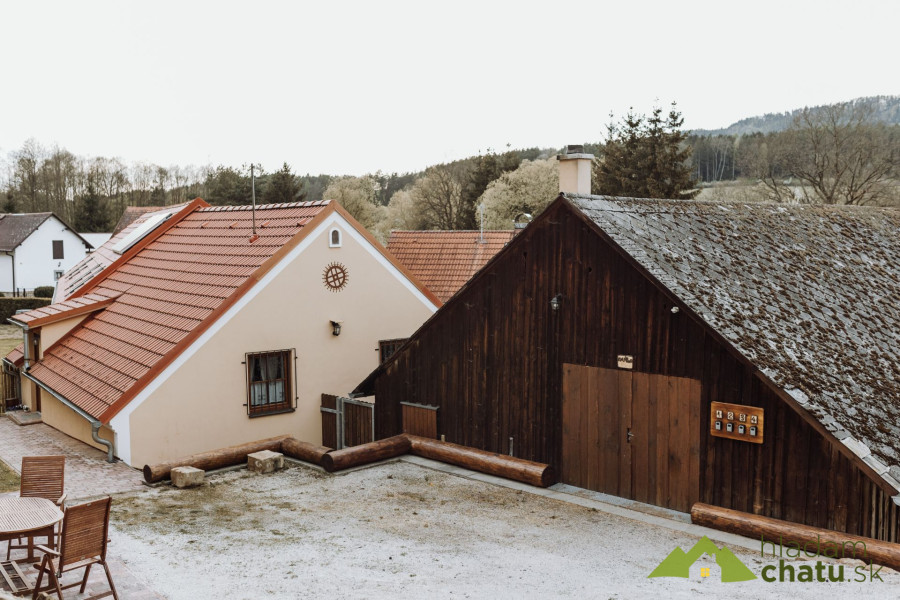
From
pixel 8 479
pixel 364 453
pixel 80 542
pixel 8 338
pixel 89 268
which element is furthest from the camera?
pixel 8 338

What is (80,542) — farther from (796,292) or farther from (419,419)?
(796,292)

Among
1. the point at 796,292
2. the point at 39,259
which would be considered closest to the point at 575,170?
the point at 796,292

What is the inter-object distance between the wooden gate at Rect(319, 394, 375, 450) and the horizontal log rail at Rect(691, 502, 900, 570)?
752cm

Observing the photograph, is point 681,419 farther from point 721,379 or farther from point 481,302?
point 481,302

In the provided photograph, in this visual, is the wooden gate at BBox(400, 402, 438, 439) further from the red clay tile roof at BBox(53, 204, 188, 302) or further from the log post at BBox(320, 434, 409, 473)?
the red clay tile roof at BBox(53, 204, 188, 302)

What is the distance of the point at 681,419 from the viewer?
10805 mm

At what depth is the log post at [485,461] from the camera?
1222 cm

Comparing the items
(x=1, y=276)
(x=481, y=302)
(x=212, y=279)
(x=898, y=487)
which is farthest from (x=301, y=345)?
(x=1, y=276)

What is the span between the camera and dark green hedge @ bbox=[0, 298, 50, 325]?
143 ft

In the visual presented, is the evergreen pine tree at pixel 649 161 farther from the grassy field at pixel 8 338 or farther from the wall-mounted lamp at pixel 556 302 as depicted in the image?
the wall-mounted lamp at pixel 556 302

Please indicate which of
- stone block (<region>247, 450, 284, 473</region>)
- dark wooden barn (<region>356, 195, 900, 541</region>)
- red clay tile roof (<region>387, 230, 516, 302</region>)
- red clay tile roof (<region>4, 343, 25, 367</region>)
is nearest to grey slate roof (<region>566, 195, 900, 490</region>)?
dark wooden barn (<region>356, 195, 900, 541</region>)

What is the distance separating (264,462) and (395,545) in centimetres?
465

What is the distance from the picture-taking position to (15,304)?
4438 cm

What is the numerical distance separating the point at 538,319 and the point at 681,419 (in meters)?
2.93
